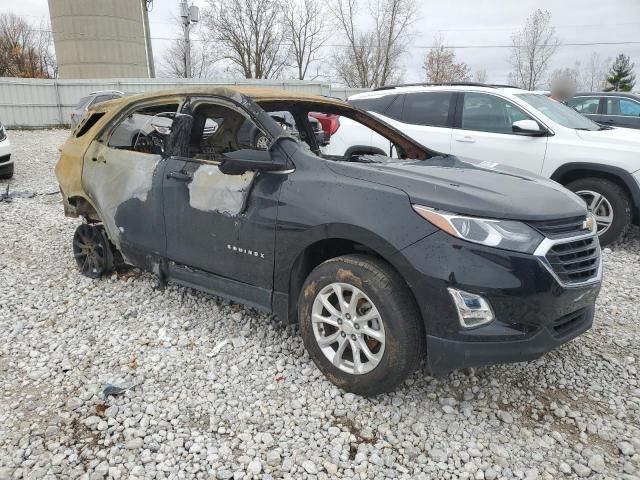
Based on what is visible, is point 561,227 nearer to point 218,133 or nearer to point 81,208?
point 218,133

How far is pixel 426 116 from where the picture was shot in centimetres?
661

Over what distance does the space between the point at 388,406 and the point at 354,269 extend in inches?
31.5

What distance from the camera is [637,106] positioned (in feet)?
35.0

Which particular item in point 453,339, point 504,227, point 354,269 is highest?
point 504,227

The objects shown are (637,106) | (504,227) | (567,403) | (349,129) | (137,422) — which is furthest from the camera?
(637,106)

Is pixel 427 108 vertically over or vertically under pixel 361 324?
over

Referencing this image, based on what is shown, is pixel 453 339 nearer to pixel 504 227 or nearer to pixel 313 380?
Answer: pixel 504 227

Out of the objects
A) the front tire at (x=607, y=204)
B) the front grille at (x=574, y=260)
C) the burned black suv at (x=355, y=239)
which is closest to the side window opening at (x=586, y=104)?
the front tire at (x=607, y=204)

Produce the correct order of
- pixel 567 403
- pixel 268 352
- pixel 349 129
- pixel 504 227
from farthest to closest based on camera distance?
pixel 349 129 < pixel 268 352 < pixel 567 403 < pixel 504 227

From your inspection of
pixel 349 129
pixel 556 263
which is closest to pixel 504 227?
pixel 556 263

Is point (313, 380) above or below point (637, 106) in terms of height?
below

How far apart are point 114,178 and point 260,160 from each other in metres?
1.67

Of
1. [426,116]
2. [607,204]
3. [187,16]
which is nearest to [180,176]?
[426,116]

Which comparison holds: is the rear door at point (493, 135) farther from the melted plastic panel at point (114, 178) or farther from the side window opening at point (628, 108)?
the side window opening at point (628, 108)
